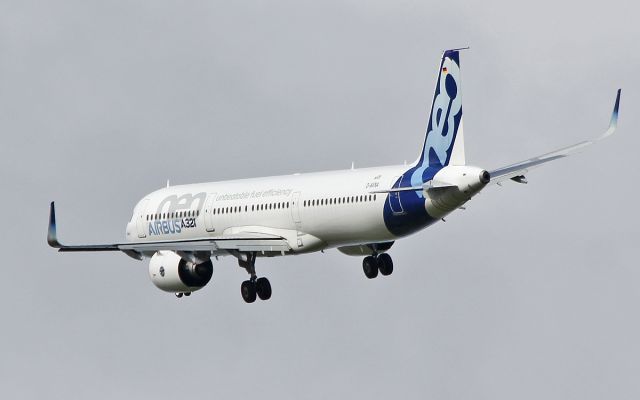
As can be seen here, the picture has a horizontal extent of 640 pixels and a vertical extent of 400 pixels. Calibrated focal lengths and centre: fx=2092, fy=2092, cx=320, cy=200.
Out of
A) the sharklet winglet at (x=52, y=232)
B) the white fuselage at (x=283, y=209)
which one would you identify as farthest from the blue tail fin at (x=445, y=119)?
the sharklet winglet at (x=52, y=232)

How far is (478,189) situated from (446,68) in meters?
6.46

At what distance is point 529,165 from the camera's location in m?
98.8

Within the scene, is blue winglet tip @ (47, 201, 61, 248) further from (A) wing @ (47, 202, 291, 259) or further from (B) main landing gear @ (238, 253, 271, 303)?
(B) main landing gear @ (238, 253, 271, 303)

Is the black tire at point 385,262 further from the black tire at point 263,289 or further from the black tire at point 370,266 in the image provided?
the black tire at point 263,289

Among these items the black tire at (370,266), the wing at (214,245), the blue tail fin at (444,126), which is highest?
the blue tail fin at (444,126)

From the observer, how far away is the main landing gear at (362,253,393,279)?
104 m

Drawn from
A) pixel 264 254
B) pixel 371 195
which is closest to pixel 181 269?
pixel 264 254

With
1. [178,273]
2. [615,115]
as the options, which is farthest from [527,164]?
[178,273]

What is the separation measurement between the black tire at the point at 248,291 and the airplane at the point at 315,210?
49mm

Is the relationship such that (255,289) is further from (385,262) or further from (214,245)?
(385,262)

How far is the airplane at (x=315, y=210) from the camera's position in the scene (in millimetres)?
95125

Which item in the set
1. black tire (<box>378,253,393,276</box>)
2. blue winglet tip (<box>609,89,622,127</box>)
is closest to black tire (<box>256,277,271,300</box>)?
black tire (<box>378,253,393,276</box>)

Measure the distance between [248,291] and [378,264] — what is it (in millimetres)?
6800

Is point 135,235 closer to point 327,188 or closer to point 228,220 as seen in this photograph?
point 228,220
